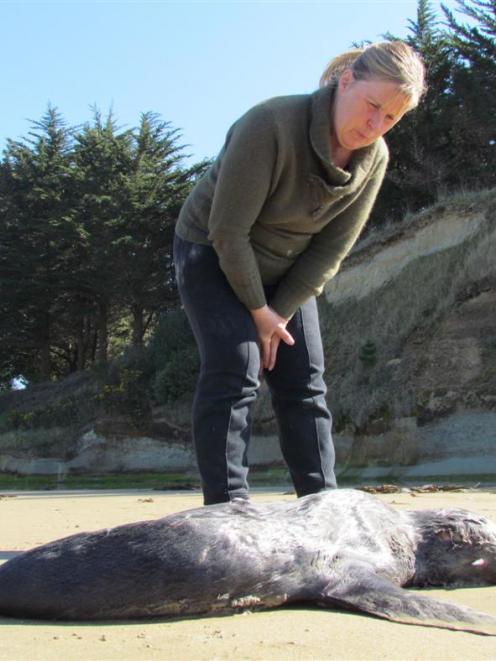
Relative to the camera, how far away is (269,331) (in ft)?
14.2

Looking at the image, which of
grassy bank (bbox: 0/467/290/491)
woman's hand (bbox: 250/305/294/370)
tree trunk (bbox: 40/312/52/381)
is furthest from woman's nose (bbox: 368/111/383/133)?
tree trunk (bbox: 40/312/52/381)

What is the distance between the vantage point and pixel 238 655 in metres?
2.47

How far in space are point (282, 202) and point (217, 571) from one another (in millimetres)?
1860

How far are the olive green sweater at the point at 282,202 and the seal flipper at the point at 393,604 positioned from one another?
5.08 ft

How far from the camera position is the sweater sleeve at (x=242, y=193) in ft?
13.1

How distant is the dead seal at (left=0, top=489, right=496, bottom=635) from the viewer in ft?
9.84

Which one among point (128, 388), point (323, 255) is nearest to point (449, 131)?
point (128, 388)

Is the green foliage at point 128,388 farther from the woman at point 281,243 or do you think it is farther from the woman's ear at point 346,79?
the woman's ear at point 346,79

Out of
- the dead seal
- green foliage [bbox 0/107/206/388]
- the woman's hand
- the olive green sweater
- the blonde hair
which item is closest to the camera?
the dead seal

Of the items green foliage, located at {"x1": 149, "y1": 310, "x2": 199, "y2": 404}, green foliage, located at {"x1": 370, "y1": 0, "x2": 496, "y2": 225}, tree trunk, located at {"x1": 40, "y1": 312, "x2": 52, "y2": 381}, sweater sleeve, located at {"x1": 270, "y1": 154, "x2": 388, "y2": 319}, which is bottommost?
sweater sleeve, located at {"x1": 270, "y1": 154, "x2": 388, "y2": 319}

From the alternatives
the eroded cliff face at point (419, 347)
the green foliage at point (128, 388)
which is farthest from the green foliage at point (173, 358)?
the eroded cliff face at point (419, 347)

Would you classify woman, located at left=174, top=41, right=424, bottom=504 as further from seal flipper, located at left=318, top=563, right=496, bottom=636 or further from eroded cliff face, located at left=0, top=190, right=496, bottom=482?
eroded cliff face, located at left=0, top=190, right=496, bottom=482

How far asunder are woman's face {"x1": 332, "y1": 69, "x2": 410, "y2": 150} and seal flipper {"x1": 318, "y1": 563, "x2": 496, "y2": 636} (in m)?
1.91

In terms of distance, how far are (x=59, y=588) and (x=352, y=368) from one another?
802 inches
